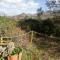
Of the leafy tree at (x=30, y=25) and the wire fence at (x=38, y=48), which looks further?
the leafy tree at (x=30, y=25)

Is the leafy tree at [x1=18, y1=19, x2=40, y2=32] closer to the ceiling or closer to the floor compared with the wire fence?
closer to the ceiling

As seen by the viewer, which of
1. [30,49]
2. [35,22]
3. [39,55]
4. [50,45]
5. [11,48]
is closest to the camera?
[11,48]

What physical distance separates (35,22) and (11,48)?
590cm

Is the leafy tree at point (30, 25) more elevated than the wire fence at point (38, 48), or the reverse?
the leafy tree at point (30, 25)

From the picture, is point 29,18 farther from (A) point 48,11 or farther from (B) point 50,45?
(B) point 50,45

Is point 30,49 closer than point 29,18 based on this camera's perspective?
Yes

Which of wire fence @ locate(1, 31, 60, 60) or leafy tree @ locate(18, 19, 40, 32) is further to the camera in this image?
leafy tree @ locate(18, 19, 40, 32)

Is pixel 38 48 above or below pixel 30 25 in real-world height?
below

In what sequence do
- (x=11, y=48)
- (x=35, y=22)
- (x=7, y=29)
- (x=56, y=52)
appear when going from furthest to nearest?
1. (x=35, y=22)
2. (x=7, y=29)
3. (x=56, y=52)
4. (x=11, y=48)

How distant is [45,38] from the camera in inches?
380

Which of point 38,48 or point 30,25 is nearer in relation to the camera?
point 38,48

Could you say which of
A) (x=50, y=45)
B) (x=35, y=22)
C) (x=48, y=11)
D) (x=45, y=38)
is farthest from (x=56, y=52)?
(x=48, y=11)

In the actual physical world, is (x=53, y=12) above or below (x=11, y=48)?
above

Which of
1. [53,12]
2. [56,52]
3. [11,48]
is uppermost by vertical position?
[53,12]
